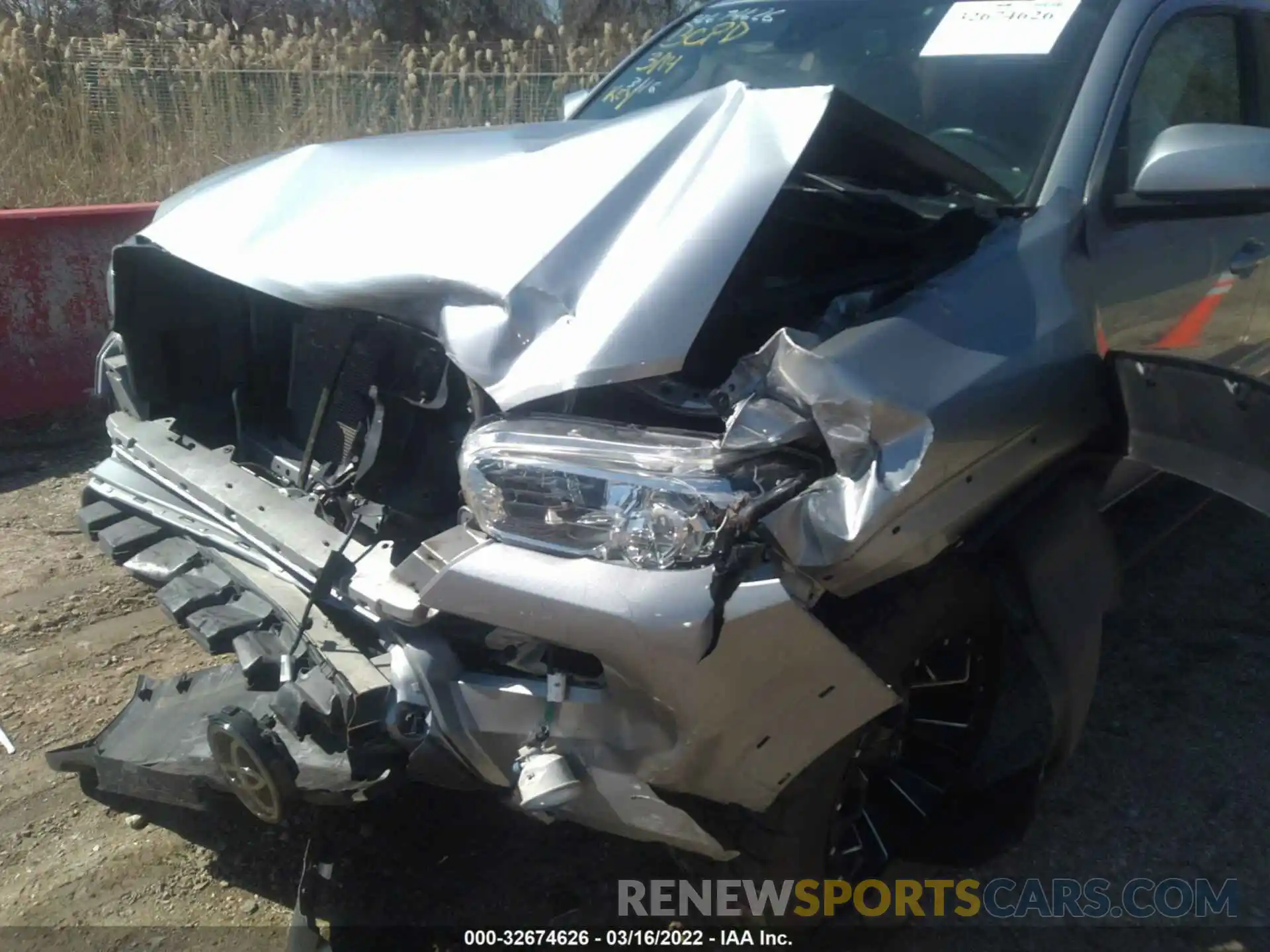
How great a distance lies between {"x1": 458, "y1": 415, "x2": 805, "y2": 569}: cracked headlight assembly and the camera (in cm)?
182

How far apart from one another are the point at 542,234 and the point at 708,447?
1.97ft

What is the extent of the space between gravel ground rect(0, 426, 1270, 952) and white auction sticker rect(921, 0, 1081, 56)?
6.31ft

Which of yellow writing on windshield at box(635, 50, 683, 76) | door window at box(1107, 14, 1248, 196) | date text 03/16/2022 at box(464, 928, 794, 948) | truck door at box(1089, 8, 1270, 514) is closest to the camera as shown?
truck door at box(1089, 8, 1270, 514)

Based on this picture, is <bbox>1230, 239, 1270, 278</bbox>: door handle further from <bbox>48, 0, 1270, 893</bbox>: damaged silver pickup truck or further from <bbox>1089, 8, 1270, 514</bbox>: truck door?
<bbox>48, 0, 1270, 893</bbox>: damaged silver pickup truck

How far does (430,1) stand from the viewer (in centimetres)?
1831

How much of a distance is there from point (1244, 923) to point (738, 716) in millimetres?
1535

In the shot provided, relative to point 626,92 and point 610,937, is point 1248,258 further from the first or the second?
point 610,937

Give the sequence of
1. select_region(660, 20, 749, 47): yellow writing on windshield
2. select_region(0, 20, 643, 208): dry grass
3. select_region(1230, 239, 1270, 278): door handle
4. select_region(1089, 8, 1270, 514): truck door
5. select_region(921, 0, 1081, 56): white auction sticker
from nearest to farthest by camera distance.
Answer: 1. select_region(1089, 8, 1270, 514): truck door
2. select_region(921, 0, 1081, 56): white auction sticker
3. select_region(1230, 239, 1270, 278): door handle
4. select_region(660, 20, 749, 47): yellow writing on windshield
5. select_region(0, 20, 643, 208): dry grass

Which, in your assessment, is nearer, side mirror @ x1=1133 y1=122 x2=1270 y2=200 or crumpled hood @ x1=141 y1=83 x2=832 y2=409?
crumpled hood @ x1=141 y1=83 x2=832 y2=409

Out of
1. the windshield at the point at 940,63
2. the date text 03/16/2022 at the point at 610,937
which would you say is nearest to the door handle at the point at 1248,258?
the windshield at the point at 940,63

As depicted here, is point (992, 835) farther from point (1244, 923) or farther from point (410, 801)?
point (410, 801)

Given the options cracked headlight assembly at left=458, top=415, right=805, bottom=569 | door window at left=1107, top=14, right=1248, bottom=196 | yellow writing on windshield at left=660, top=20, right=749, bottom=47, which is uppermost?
yellow writing on windshield at left=660, top=20, right=749, bottom=47

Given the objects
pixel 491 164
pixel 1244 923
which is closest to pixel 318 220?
pixel 491 164

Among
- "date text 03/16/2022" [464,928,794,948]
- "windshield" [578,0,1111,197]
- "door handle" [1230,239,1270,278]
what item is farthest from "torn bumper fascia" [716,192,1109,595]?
"door handle" [1230,239,1270,278]
